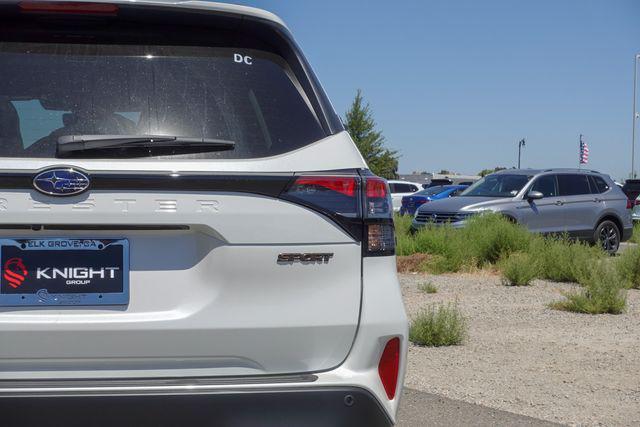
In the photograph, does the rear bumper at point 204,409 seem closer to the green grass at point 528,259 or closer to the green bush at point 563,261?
the green grass at point 528,259

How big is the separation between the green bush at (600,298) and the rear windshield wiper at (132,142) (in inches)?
255

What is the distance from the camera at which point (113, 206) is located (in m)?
2.72

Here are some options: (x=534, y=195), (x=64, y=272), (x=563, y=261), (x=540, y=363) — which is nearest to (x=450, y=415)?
(x=540, y=363)

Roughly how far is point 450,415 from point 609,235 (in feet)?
40.3

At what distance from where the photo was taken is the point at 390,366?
9.86 ft

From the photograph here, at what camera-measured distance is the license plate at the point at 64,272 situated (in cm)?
272

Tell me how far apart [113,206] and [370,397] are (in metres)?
1.10

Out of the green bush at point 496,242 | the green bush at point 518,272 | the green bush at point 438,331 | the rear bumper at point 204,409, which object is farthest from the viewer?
the green bush at point 496,242

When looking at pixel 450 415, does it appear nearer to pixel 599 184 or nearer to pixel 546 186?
pixel 546 186

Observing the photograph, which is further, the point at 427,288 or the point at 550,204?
the point at 550,204

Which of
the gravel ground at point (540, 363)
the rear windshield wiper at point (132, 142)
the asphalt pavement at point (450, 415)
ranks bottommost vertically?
the asphalt pavement at point (450, 415)

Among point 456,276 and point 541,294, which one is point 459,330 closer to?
point 541,294

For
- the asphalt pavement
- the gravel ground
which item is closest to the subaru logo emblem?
the asphalt pavement

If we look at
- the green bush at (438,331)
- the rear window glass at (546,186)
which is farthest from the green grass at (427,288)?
the rear window glass at (546,186)
